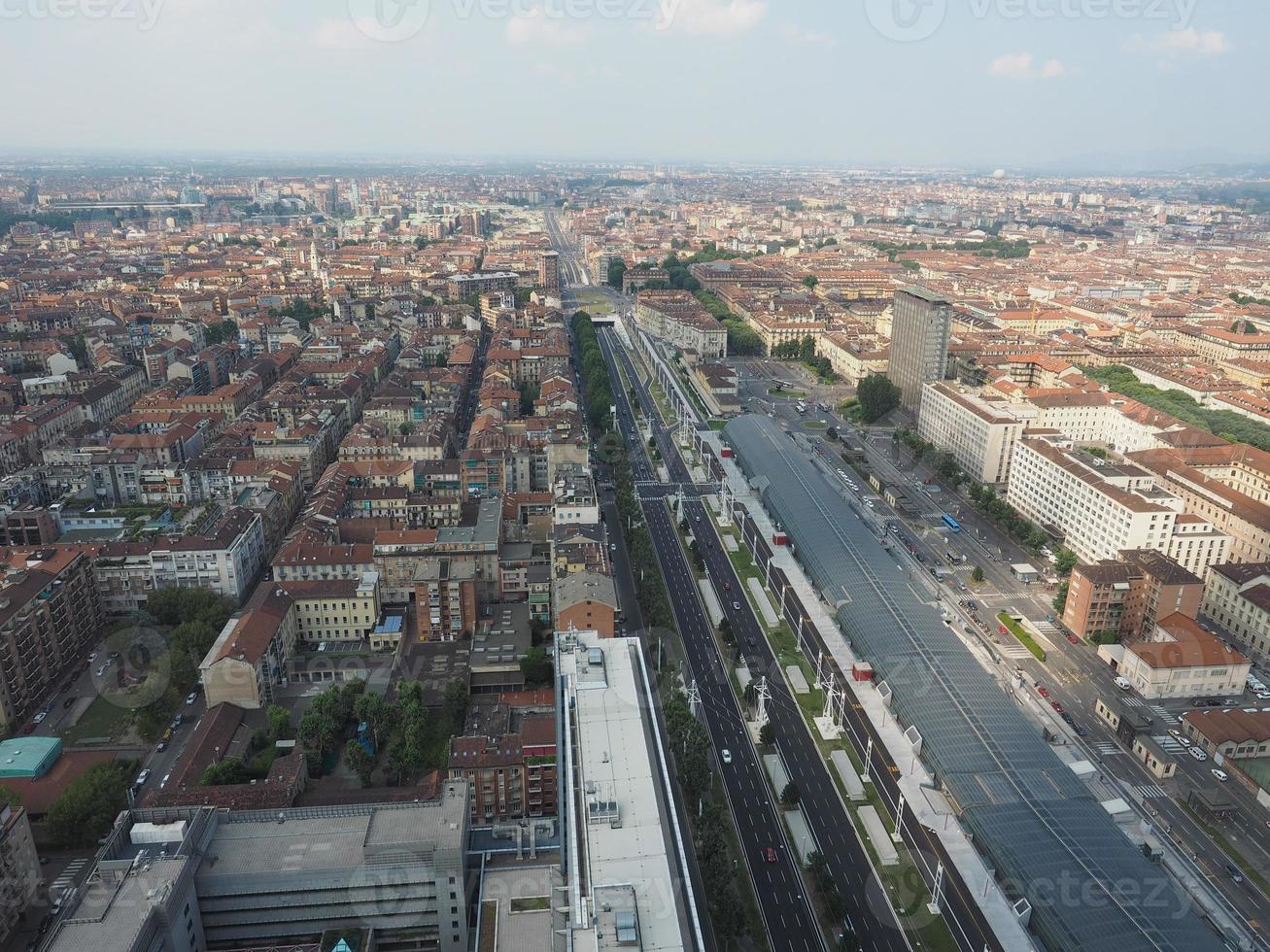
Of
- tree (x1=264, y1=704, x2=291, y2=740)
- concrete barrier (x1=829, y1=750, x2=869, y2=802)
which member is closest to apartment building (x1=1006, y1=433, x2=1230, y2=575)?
concrete barrier (x1=829, y1=750, x2=869, y2=802)

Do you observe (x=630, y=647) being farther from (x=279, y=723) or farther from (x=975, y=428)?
(x=975, y=428)

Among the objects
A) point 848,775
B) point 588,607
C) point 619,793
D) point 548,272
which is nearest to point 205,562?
point 588,607

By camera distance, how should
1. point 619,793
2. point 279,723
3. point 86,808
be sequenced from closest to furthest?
1. point 619,793
2. point 86,808
3. point 279,723

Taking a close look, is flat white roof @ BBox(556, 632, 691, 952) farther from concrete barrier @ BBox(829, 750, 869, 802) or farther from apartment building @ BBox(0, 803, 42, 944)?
apartment building @ BBox(0, 803, 42, 944)

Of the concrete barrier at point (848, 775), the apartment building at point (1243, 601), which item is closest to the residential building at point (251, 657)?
the concrete barrier at point (848, 775)

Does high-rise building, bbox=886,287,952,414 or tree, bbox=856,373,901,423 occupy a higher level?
high-rise building, bbox=886,287,952,414

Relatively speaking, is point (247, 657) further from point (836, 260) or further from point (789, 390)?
point (836, 260)
